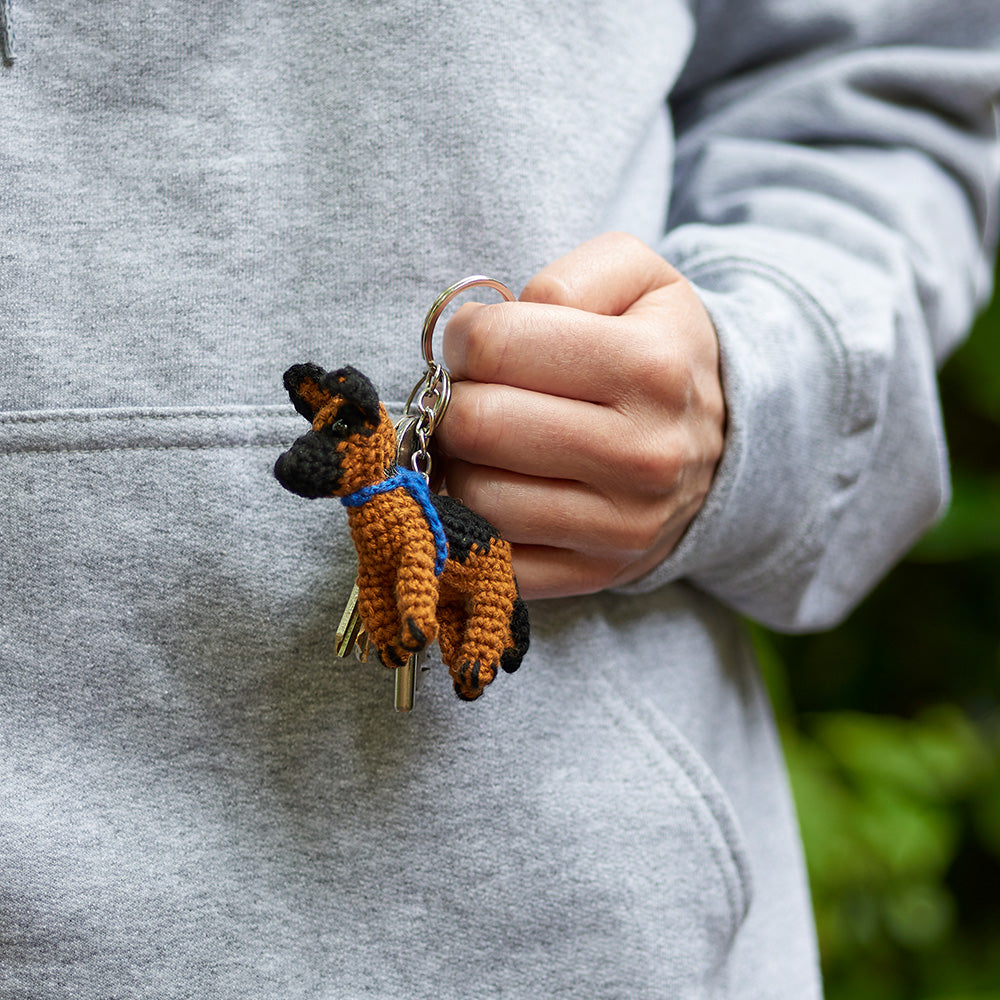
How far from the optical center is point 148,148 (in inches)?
19.7

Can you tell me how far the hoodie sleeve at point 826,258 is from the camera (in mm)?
610

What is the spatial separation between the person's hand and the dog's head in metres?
0.09

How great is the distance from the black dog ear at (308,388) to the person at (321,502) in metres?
0.10

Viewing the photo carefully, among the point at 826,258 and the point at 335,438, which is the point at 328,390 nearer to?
the point at 335,438

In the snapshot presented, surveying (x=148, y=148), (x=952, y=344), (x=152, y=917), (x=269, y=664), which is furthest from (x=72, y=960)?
(x=952, y=344)

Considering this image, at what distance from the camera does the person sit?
486mm

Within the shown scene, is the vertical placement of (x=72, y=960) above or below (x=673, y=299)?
below

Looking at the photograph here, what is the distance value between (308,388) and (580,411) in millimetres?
159

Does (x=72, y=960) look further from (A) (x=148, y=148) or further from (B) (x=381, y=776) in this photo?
(A) (x=148, y=148)

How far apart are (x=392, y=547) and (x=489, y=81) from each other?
302 mm

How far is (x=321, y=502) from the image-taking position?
516mm

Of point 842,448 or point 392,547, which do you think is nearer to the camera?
point 392,547

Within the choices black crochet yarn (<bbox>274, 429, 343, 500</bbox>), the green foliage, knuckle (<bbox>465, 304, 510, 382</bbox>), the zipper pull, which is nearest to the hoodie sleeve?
knuckle (<bbox>465, 304, 510, 382</bbox>)

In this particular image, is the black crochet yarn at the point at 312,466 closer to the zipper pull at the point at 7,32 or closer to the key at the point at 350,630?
the key at the point at 350,630
